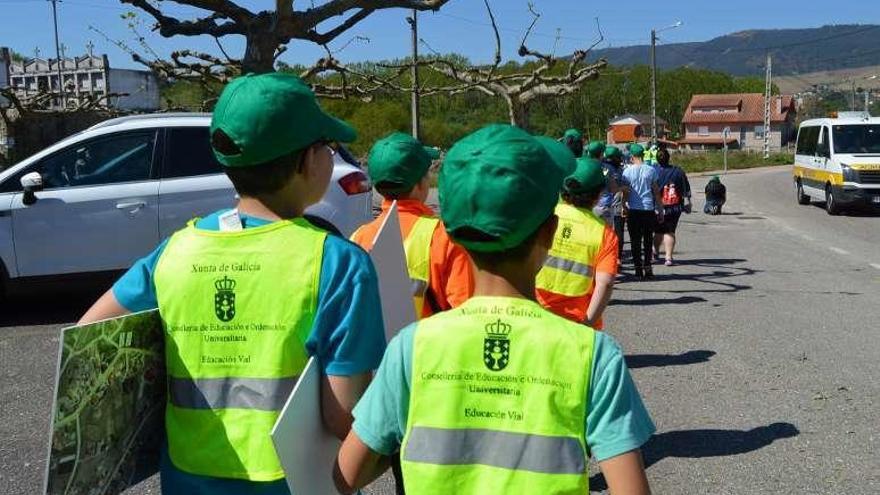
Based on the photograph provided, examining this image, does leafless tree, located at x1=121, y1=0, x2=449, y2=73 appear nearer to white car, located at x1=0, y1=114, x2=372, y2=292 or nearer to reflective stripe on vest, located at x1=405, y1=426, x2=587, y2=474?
white car, located at x1=0, y1=114, x2=372, y2=292

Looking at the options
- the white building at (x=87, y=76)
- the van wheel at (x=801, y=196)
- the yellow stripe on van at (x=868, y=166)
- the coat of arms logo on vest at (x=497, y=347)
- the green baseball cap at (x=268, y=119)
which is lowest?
the van wheel at (x=801, y=196)

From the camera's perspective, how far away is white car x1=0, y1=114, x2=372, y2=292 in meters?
8.63

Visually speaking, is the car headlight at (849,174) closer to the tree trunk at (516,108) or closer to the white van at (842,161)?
the white van at (842,161)

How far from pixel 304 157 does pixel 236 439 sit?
672 millimetres

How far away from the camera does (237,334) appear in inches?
81.4

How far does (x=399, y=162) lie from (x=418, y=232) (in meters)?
0.30

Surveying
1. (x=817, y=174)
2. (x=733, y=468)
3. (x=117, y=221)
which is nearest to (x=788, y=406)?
(x=733, y=468)

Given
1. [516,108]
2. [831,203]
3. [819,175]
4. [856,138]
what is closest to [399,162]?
[516,108]

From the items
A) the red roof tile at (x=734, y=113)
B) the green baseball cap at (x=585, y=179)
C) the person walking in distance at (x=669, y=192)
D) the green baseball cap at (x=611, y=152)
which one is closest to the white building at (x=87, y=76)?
the person walking in distance at (x=669, y=192)

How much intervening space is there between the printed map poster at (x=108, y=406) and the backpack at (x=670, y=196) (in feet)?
38.7

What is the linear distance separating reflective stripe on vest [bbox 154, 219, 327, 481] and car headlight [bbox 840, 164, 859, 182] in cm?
2220

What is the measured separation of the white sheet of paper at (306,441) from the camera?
74.1 inches

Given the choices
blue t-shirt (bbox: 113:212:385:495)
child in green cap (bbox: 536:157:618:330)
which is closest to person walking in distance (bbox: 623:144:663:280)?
child in green cap (bbox: 536:157:618:330)

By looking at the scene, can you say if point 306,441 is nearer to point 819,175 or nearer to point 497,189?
point 497,189
